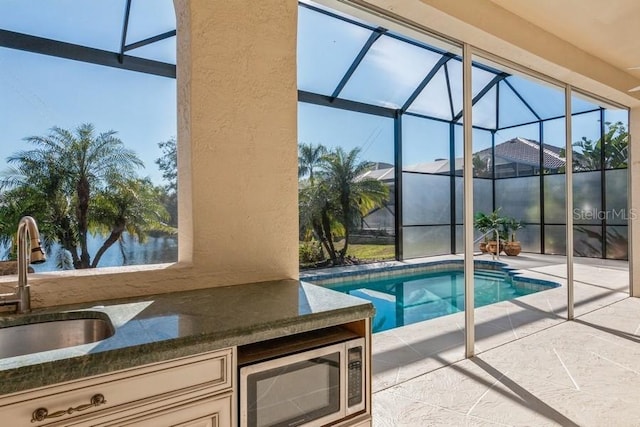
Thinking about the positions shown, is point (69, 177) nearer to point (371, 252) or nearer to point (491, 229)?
point (371, 252)

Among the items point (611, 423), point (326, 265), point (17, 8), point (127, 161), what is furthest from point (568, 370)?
point (17, 8)

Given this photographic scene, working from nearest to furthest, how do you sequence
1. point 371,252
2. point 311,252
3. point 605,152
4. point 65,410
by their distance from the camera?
point 65,410 → point 605,152 → point 311,252 → point 371,252

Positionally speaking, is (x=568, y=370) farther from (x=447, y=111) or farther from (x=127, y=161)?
(x=127, y=161)

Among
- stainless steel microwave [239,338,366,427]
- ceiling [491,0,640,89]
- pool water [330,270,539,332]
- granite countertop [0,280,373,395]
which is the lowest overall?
pool water [330,270,539,332]

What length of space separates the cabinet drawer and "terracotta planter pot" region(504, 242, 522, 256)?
14.6 feet

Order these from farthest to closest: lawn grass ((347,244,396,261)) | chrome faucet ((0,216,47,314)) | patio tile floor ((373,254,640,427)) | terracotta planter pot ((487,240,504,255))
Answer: lawn grass ((347,244,396,261)) < terracotta planter pot ((487,240,504,255)) < patio tile floor ((373,254,640,427)) < chrome faucet ((0,216,47,314))

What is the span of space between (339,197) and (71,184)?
491 centimetres

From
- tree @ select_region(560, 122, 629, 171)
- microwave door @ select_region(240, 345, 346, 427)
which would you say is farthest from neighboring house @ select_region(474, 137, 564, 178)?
microwave door @ select_region(240, 345, 346, 427)

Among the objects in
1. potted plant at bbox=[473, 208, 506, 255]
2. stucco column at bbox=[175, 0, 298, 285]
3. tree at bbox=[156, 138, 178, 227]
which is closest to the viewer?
stucco column at bbox=[175, 0, 298, 285]

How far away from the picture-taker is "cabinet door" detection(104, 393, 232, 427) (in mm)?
956

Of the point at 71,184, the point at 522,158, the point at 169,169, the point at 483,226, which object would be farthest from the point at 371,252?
the point at 71,184

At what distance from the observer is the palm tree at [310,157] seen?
775cm

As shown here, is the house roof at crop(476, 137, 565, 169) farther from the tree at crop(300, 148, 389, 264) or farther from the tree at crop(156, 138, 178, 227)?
the tree at crop(156, 138, 178, 227)

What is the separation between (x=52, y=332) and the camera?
1.26 metres
